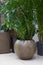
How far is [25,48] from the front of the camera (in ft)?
4.17

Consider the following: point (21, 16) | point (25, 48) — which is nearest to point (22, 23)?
point (21, 16)

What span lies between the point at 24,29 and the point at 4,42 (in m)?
0.33

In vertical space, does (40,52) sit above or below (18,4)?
below

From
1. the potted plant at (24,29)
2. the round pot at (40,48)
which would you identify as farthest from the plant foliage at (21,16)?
the round pot at (40,48)

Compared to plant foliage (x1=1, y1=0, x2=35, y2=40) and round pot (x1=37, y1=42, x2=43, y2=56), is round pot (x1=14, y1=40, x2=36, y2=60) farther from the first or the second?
round pot (x1=37, y1=42, x2=43, y2=56)

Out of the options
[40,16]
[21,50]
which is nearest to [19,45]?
[21,50]

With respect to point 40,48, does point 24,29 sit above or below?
above

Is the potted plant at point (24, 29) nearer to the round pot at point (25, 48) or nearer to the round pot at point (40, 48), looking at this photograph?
the round pot at point (25, 48)

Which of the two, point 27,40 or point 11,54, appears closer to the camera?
point 27,40

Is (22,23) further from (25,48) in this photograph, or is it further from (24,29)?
(25,48)

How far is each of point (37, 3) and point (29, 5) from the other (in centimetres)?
8

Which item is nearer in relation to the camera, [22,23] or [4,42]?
[22,23]

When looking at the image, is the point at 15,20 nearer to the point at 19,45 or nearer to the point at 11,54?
the point at 19,45

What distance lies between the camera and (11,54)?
1505 millimetres
